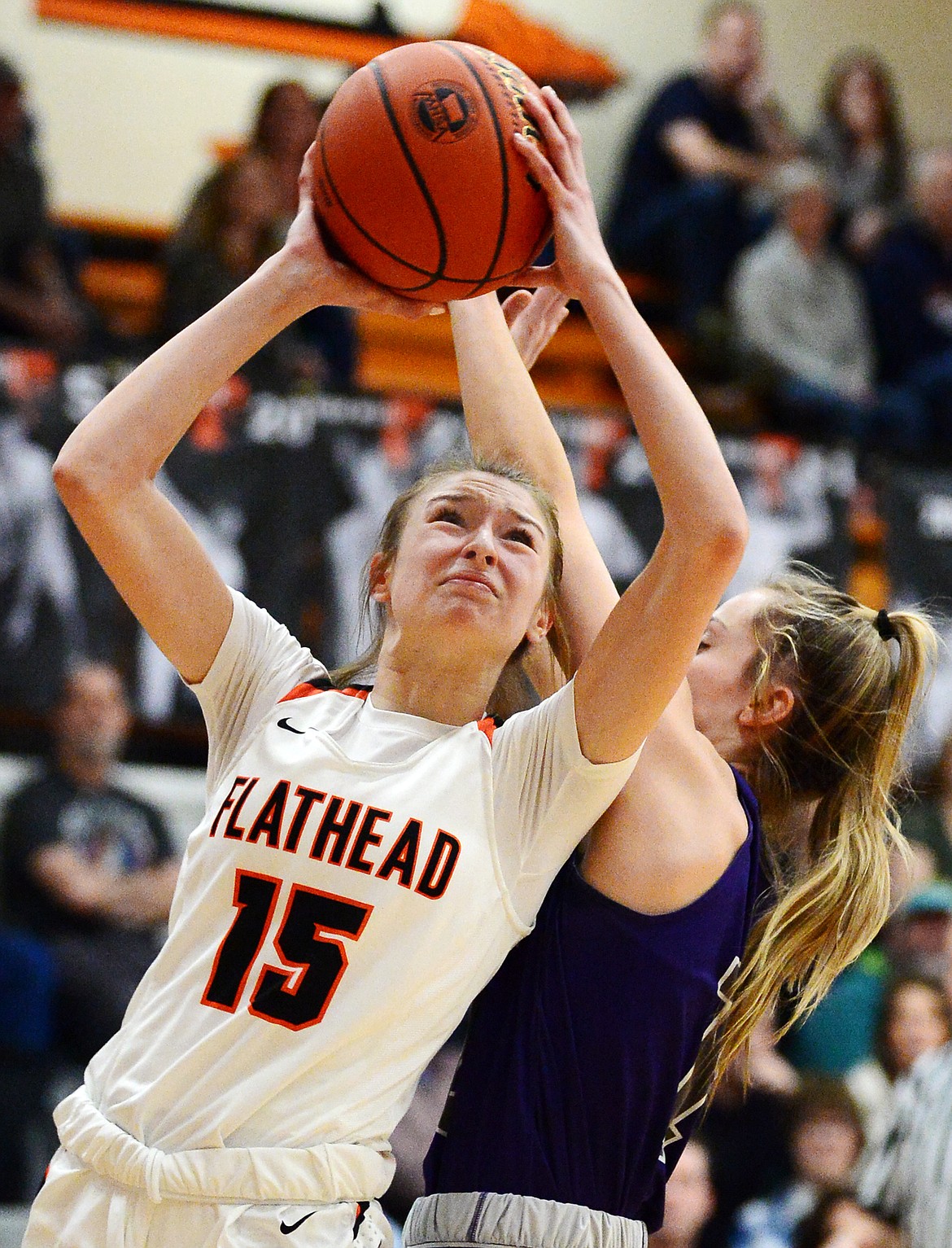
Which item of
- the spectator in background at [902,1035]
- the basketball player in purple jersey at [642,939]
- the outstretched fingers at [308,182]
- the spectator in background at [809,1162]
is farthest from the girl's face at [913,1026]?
the outstretched fingers at [308,182]

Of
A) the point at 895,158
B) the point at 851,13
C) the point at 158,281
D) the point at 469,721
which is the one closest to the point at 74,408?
the point at 158,281

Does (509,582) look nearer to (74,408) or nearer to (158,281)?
(74,408)

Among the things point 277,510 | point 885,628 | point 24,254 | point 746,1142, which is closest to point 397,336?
point 24,254

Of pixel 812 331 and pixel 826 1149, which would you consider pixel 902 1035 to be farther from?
pixel 812 331

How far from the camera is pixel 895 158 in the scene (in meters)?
9.32

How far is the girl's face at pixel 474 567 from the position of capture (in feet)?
8.03

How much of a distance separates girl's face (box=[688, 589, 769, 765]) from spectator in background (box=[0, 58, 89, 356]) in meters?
4.74

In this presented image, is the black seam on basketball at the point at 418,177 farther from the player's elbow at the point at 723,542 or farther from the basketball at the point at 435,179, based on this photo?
the player's elbow at the point at 723,542

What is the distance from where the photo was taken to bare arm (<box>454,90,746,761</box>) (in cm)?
221

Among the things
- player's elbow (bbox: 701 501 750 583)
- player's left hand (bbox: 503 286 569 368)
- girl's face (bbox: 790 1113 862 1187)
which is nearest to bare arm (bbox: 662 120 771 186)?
girl's face (bbox: 790 1113 862 1187)

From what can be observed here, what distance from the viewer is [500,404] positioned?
2836 mm

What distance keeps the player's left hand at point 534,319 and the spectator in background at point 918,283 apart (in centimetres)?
584

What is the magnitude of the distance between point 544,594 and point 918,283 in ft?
22.1

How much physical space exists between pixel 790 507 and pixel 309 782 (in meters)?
5.17
